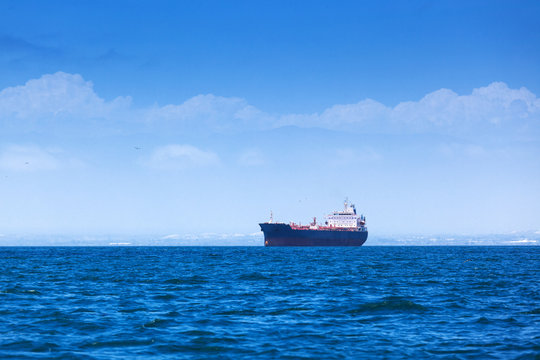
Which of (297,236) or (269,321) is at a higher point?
(269,321)

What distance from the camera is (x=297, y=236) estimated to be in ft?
493

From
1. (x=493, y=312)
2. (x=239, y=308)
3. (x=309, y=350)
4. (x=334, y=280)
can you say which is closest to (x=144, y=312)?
(x=239, y=308)

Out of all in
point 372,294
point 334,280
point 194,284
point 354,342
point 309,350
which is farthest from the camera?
point 334,280

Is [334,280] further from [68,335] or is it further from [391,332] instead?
[68,335]

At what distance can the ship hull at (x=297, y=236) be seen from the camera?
148 m

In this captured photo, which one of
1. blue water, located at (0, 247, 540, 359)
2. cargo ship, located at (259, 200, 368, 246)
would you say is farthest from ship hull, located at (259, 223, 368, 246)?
blue water, located at (0, 247, 540, 359)

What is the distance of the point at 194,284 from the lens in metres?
34.7

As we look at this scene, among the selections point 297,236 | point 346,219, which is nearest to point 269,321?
point 297,236

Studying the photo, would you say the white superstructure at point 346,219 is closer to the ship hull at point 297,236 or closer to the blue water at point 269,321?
the ship hull at point 297,236

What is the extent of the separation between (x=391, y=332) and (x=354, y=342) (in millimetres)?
2316

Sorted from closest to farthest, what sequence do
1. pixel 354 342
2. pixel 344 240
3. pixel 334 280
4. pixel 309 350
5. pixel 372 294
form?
1. pixel 309 350
2. pixel 354 342
3. pixel 372 294
4. pixel 334 280
5. pixel 344 240

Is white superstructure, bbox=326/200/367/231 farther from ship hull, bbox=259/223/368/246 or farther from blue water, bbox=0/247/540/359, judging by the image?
blue water, bbox=0/247/540/359

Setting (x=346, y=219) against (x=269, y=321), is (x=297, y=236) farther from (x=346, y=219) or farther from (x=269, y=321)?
(x=269, y=321)

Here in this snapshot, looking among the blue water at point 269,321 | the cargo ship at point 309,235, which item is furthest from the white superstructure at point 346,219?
the blue water at point 269,321
